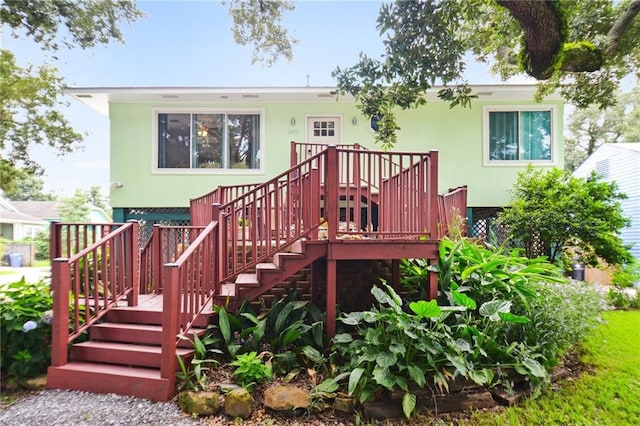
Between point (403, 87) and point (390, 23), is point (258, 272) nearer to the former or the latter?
point (403, 87)

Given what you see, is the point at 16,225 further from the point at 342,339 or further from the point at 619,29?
the point at 619,29

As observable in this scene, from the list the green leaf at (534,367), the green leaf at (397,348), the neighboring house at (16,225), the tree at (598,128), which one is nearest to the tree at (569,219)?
the green leaf at (534,367)

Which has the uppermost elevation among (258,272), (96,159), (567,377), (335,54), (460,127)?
(335,54)

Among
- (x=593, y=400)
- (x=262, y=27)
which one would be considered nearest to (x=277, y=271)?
(x=593, y=400)

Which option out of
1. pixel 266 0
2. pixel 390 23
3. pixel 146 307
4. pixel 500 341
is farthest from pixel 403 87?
pixel 146 307

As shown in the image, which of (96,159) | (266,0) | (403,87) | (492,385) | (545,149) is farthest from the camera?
(96,159)

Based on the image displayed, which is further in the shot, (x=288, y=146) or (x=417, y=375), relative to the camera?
(x=288, y=146)

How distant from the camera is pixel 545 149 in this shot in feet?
25.3

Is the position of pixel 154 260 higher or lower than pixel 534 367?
higher

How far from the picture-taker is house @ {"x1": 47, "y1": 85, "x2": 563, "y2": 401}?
10.6 ft

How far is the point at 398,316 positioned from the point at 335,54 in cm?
616

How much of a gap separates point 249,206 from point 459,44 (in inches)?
133

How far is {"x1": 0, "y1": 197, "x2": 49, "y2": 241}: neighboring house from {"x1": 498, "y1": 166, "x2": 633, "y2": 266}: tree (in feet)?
47.9

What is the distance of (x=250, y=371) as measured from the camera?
287cm
